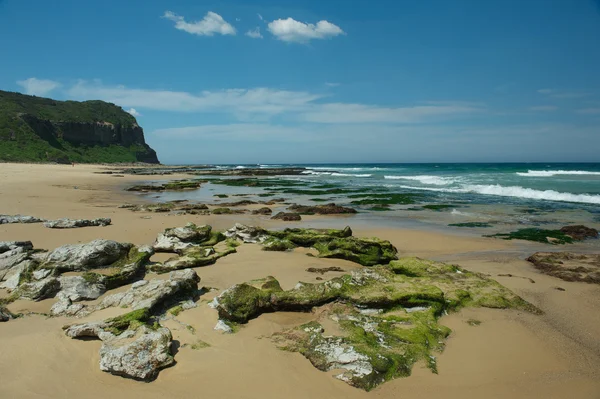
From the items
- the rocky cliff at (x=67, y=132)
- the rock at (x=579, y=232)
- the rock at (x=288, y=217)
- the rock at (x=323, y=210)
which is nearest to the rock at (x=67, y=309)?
the rock at (x=288, y=217)

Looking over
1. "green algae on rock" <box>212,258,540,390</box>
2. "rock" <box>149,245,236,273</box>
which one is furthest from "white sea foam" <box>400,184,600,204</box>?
"rock" <box>149,245,236,273</box>

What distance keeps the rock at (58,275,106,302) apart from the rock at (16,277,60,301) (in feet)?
0.38

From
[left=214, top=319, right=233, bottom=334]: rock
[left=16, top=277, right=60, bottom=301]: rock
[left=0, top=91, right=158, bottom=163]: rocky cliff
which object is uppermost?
[left=0, top=91, right=158, bottom=163]: rocky cliff

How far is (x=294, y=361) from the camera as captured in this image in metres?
4.39

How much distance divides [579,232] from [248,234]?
12.5 metres

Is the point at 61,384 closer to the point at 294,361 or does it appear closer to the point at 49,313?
the point at 49,313

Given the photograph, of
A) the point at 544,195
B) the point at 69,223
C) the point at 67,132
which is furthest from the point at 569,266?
the point at 67,132

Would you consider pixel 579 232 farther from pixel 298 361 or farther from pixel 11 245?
pixel 11 245

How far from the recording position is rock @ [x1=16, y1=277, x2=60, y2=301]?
590cm

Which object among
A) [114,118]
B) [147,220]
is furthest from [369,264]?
[114,118]

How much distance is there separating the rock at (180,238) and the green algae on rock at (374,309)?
3791 mm

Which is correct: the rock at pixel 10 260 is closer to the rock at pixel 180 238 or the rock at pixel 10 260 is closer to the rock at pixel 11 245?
the rock at pixel 11 245

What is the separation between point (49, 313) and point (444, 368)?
5.75 metres

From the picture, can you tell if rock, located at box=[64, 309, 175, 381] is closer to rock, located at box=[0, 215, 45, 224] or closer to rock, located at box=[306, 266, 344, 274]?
rock, located at box=[306, 266, 344, 274]
